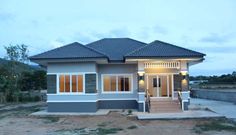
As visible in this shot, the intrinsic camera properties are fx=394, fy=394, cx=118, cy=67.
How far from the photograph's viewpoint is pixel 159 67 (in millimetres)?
27109

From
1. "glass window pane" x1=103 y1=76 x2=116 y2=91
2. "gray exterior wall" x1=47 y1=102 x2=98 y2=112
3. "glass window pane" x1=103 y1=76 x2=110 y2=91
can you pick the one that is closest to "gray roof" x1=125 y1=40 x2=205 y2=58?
"glass window pane" x1=103 y1=76 x2=116 y2=91

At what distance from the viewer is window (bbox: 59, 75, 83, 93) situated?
26938 mm

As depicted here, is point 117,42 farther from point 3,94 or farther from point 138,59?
point 3,94

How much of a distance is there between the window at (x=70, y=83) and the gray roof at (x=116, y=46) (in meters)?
3.38

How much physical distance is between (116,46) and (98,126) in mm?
12931

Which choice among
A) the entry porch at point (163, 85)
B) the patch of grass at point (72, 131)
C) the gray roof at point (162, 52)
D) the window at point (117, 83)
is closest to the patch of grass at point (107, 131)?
the patch of grass at point (72, 131)

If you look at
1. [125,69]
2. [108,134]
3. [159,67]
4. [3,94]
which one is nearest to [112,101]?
[125,69]

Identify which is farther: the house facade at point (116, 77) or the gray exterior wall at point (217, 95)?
the gray exterior wall at point (217, 95)

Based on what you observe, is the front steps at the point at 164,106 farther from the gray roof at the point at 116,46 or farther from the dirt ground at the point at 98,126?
the gray roof at the point at 116,46

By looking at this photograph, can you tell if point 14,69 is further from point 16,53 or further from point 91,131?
point 91,131

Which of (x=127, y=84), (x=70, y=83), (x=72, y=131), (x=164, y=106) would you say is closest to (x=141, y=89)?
(x=164, y=106)

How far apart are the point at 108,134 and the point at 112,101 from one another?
11.7 metres

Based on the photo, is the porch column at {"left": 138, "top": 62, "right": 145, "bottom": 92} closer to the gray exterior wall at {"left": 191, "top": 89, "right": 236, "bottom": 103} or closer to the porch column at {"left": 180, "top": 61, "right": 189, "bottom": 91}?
the porch column at {"left": 180, "top": 61, "right": 189, "bottom": 91}

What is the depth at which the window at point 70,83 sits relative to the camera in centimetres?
2694
